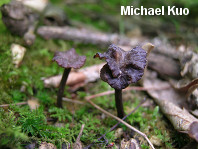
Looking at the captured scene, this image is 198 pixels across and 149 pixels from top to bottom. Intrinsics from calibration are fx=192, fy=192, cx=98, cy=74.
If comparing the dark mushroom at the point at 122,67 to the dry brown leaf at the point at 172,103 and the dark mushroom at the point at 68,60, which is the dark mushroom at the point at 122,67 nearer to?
the dark mushroom at the point at 68,60

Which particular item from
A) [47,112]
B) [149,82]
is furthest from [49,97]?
[149,82]

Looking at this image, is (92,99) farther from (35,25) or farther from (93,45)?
(35,25)

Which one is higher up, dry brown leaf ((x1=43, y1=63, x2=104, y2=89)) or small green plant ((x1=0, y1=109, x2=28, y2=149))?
dry brown leaf ((x1=43, y1=63, x2=104, y2=89))

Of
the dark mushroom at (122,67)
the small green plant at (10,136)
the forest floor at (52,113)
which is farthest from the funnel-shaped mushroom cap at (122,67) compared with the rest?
the small green plant at (10,136)

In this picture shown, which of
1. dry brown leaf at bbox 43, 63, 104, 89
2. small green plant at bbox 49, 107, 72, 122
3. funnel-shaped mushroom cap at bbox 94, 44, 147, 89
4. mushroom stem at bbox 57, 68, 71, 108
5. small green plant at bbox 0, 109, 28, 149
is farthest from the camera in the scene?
dry brown leaf at bbox 43, 63, 104, 89

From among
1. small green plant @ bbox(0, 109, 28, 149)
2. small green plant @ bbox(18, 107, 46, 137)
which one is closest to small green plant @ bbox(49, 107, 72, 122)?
small green plant @ bbox(18, 107, 46, 137)

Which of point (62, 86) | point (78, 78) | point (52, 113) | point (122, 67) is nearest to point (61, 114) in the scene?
point (52, 113)

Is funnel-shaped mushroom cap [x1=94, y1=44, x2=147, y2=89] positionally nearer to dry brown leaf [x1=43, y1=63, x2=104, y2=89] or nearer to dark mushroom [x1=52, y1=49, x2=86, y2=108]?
dark mushroom [x1=52, y1=49, x2=86, y2=108]

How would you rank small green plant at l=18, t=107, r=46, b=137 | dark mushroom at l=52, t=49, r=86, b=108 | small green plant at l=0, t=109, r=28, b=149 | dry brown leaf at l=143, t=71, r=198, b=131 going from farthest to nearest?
dry brown leaf at l=143, t=71, r=198, b=131 → dark mushroom at l=52, t=49, r=86, b=108 → small green plant at l=18, t=107, r=46, b=137 → small green plant at l=0, t=109, r=28, b=149
